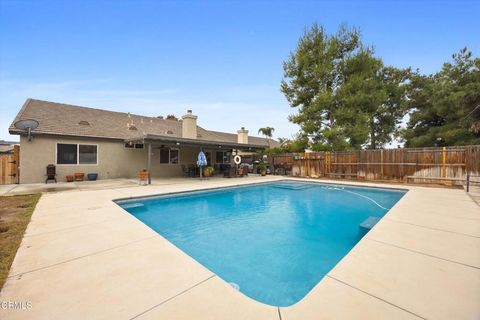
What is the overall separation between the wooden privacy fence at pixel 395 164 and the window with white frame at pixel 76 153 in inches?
493

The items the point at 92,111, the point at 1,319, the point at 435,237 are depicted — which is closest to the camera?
the point at 1,319

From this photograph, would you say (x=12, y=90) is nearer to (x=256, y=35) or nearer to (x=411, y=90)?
(x=256, y=35)

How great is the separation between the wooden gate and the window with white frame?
5.64ft

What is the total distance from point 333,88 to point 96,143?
17.4 metres

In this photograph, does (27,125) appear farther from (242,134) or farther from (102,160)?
(242,134)

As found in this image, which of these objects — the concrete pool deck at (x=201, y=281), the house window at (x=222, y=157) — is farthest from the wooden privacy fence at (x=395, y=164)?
the concrete pool deck at (x=201, y=281)

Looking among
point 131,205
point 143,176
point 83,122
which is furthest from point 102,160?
point 131,205

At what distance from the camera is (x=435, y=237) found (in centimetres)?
321

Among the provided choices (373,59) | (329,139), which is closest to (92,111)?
(329,139)

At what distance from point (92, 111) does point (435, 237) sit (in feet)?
57.8

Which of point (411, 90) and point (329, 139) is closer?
point (329, 139)

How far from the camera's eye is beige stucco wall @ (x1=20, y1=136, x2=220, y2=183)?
32.5 feet

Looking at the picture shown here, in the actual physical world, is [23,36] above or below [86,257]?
above

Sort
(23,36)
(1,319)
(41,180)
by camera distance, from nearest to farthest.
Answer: (1,319), (23,36), (41,180)
